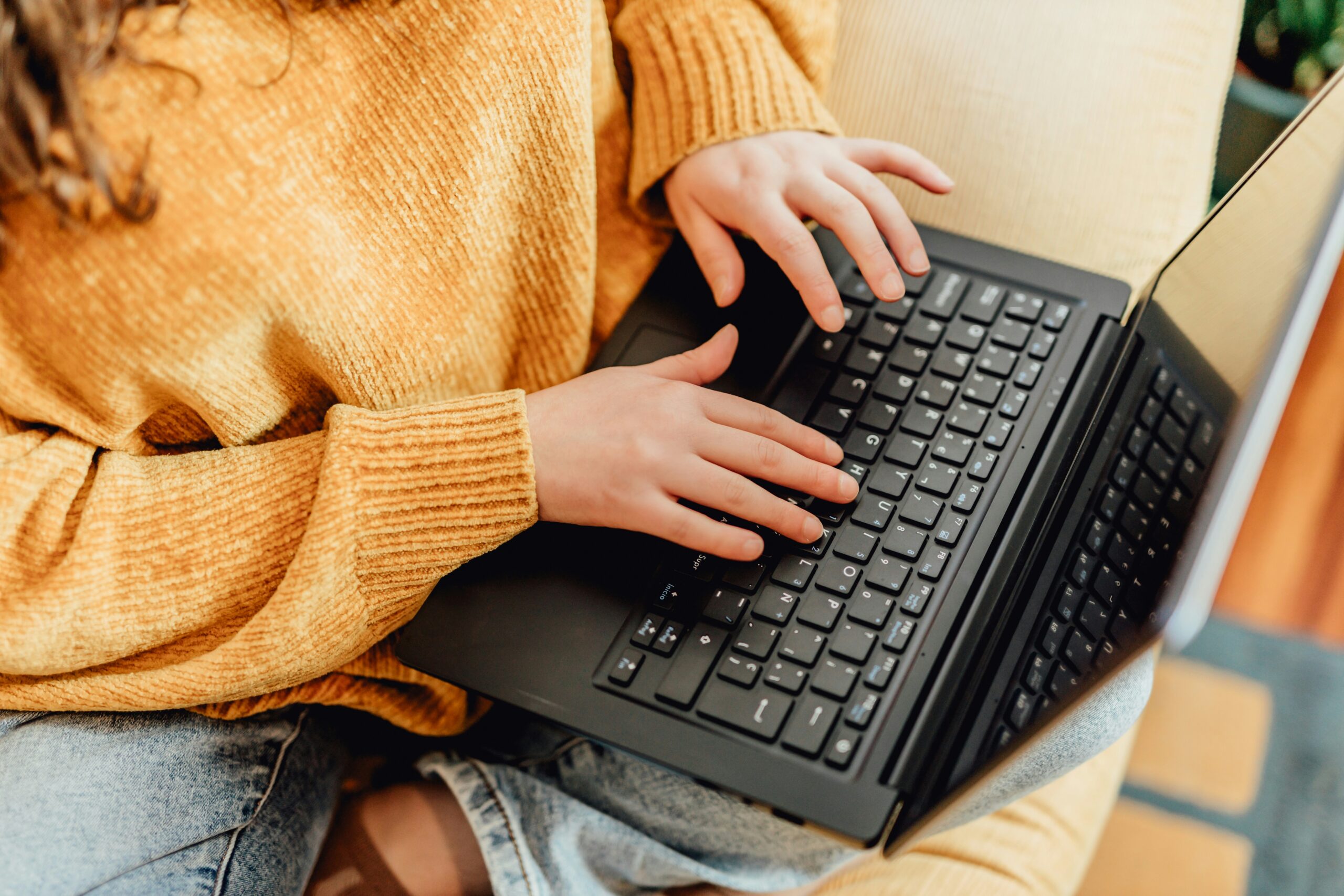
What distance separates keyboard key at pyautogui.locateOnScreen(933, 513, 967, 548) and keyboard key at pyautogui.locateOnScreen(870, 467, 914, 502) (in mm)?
27

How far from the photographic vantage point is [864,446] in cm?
53

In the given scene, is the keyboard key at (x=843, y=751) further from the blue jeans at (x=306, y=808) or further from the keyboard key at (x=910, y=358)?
the keyboard key at (x=910, y=358)

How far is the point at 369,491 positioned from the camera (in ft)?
1.61

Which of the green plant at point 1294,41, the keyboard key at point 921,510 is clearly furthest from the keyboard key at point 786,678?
the green plant at point 1294,41

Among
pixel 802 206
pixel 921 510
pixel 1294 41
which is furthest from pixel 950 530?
pixel 1294 41

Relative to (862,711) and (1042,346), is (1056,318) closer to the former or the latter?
(1042,346)

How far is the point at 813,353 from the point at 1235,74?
0.65 m

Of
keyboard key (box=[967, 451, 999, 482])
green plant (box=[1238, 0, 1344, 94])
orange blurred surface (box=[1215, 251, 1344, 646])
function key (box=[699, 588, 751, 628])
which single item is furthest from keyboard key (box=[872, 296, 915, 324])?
orange blurred surface (box=[1215, 251, 1344, 646])

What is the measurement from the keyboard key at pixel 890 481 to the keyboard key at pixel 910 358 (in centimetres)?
7

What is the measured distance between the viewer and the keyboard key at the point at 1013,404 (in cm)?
53

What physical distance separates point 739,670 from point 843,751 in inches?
2.4

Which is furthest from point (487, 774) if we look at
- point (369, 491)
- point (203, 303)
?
point (203, 303)

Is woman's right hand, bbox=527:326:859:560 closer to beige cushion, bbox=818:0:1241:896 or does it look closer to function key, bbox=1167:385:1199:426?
function key, bbox=1167:385:1199:426

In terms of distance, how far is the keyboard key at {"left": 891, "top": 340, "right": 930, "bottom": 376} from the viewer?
0.55 meters
